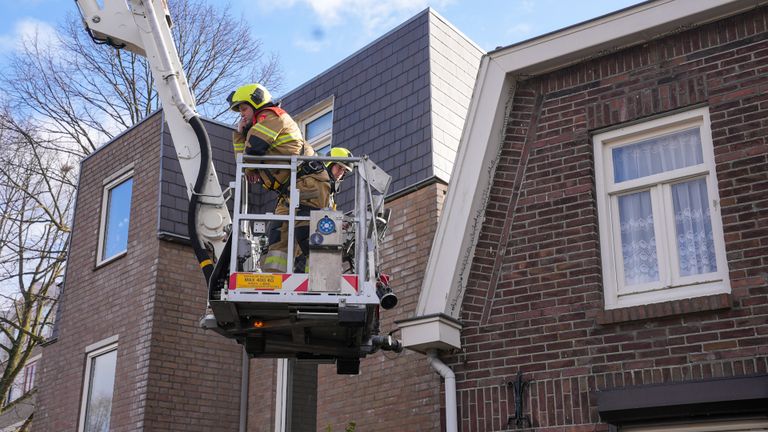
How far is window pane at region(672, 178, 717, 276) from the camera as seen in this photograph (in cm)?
767

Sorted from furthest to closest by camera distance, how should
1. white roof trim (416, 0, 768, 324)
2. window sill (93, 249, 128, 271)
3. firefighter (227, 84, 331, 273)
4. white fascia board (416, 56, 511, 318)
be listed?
window sill (93, 249, 128, 271) → white fascia board (416, 56, 511, 318) → white roof trim (416, 0, 768, 324) → firefighter (227, 84, 331, 273)

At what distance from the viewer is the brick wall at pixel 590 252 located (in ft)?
23.9

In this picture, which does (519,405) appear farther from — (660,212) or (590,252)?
(660,212)

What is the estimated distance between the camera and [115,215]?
14430mm

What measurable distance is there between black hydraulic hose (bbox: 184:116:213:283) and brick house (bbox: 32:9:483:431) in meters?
3.29

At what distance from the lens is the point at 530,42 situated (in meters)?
8.88

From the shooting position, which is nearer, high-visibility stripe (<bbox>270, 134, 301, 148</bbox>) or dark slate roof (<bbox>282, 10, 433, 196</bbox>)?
high-visibility stripe (<bbox>270, 134, 301, 148</bbox>)

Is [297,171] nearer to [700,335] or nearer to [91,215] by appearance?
[700,335]

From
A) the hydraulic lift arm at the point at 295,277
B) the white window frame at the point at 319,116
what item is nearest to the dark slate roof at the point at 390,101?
the white window frame at the point at 319,116

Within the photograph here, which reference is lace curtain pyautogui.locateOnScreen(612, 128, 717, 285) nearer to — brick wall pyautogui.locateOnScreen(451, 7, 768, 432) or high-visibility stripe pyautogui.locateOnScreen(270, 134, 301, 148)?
brick wall pyautogui.locateOnScreen(451, 7, 768, 432)

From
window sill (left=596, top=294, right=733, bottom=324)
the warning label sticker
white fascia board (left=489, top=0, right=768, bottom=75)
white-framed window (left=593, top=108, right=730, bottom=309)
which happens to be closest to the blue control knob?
the warning label sticker

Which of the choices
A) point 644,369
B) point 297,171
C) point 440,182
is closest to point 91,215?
point 440,182

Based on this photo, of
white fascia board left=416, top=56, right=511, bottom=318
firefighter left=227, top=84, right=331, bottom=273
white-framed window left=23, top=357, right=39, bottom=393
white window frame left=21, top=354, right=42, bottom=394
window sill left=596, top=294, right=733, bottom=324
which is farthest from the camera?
white-framed window left=23, top=357, right=39, bottom=393

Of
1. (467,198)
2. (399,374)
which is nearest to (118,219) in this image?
(399,374)
